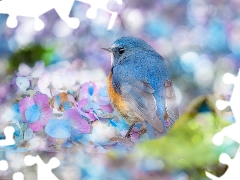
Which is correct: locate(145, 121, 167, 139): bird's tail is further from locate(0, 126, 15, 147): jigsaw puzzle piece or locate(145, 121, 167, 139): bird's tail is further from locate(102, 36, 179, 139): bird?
locate(0, 126, 15, 147): jigsaw puzzle piece

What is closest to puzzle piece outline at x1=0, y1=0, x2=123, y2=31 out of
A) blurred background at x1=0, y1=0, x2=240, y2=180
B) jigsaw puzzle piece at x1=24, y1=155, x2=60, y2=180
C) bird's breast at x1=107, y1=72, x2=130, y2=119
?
blurred background at x1=0, y1=0, x2=240, y2=180

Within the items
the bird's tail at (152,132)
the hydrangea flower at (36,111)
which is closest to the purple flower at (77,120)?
the hydrangea flower at (36,111)

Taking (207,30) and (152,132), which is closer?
(152,132)

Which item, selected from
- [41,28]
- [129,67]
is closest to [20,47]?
[41,28]

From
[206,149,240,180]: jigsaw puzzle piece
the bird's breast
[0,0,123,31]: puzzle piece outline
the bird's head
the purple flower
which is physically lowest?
[206,149,240,180]: jigsaw puzzle piece

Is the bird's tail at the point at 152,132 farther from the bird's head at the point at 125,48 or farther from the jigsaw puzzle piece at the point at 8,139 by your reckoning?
the jigsaw puzzle piece at the point at 8,139

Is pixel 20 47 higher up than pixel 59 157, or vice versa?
pixel 20 47

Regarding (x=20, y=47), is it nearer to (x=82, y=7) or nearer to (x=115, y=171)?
(x=82, y=7)
